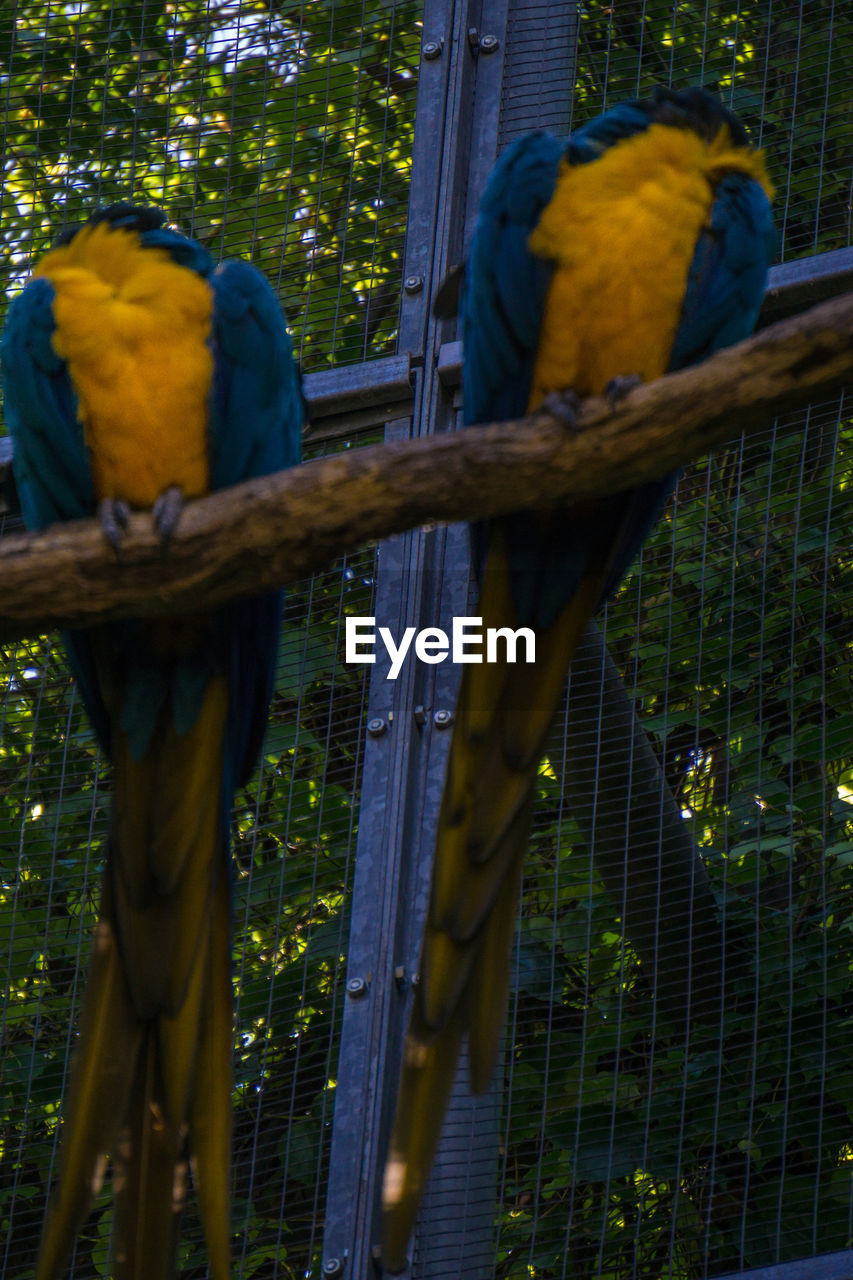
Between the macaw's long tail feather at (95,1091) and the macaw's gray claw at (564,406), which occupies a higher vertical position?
the macaw's gray claw at (564,406)

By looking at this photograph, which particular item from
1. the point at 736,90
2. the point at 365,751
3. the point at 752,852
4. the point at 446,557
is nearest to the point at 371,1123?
the point at 365,751

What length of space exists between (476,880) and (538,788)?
0.61 m

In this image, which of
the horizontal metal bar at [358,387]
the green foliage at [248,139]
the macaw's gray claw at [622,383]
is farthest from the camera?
the green foliage at [248,139]

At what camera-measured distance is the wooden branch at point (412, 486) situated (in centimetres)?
158

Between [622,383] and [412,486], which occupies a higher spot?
[622,383]

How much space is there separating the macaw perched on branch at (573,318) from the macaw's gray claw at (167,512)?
0.45 meters

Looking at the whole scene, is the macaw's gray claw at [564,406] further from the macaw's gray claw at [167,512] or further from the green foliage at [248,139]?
the green foliage at [248,139]

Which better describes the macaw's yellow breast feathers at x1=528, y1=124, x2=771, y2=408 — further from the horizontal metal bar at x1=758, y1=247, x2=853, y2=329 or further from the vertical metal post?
the vertical metal post

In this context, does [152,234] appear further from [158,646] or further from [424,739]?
[424,739]

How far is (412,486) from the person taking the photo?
5.32 feet

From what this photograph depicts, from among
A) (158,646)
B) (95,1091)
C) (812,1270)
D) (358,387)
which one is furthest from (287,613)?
(812,1270)

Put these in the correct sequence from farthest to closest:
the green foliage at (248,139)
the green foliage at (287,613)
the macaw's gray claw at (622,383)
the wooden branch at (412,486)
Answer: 1. the green foliage at (248,139)
2. the green foliage at (287,613)
3. the macaw's gray claw at (622,383)
4. the wooden branch at (412,486)

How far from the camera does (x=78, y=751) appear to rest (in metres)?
2.57

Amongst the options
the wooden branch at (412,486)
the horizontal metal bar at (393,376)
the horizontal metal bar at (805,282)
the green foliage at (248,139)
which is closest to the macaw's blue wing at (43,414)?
the wooden branch at (412,486)
